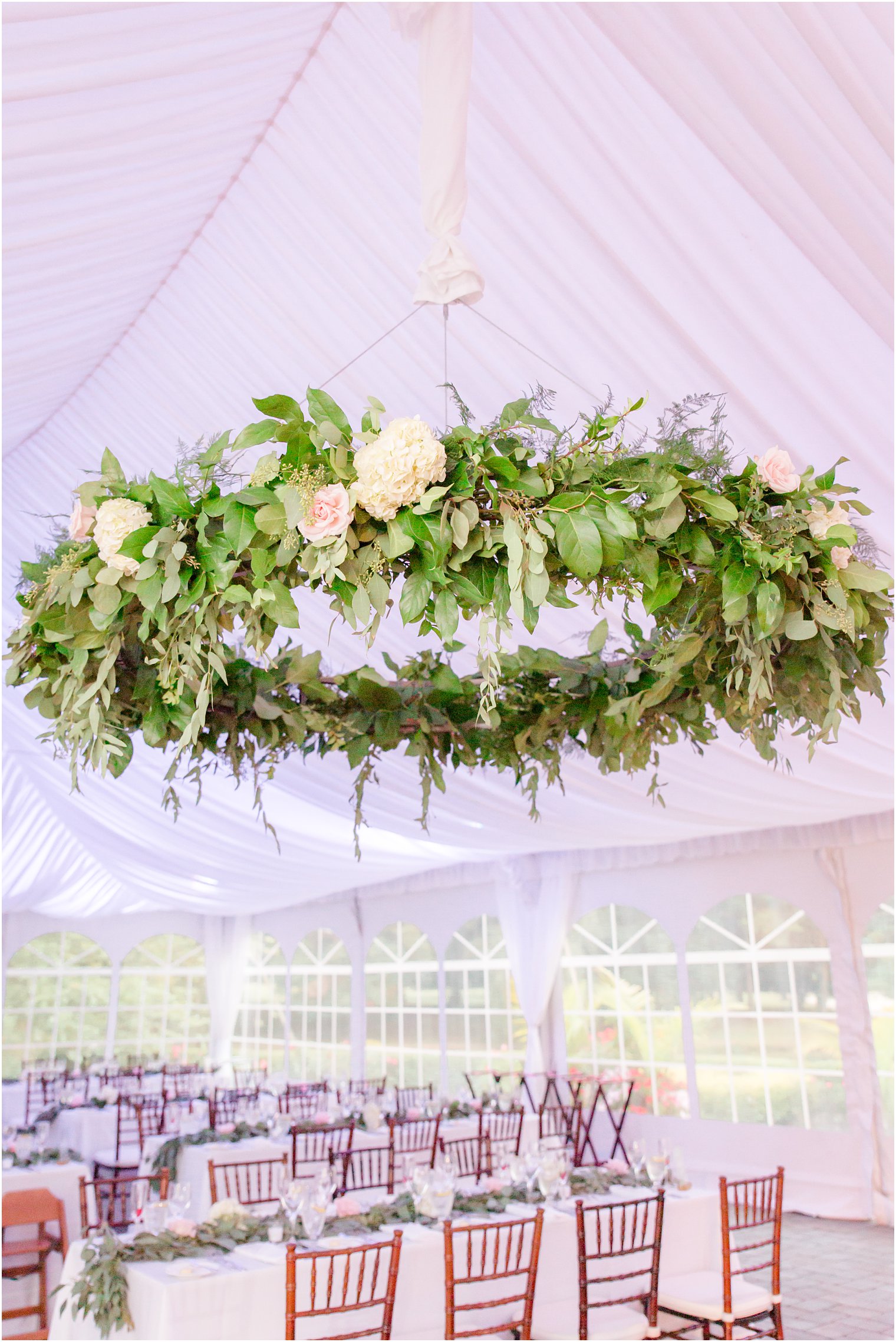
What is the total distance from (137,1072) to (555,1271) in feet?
28.3

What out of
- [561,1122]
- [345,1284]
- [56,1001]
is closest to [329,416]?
[345,1284]

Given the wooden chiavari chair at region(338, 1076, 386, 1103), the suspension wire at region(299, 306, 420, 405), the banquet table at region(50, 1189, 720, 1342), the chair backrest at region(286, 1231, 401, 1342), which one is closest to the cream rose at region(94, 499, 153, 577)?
the suspension wire at region(299, 306, 420, 405)

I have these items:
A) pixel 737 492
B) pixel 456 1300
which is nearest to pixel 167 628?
pixel 737 492

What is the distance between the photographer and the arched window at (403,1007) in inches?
440

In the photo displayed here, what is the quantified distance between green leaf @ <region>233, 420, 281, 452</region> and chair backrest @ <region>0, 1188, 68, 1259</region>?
5566mm

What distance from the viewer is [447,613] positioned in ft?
5.52

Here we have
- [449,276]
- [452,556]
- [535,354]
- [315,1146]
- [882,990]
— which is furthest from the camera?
A: [882,990]

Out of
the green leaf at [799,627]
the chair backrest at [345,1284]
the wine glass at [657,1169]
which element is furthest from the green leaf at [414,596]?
the wine glass at [657,1169]

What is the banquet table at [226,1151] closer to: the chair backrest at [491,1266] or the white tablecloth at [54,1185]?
the white tablecloth at [54,1185]

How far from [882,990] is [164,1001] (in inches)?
429

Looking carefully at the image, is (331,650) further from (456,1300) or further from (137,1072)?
(137,1072)

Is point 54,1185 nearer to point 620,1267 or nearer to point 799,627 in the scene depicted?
point 620,1267

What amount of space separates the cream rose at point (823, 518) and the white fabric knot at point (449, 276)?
84cm

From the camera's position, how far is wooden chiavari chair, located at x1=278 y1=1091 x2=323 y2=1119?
773 centimetres
